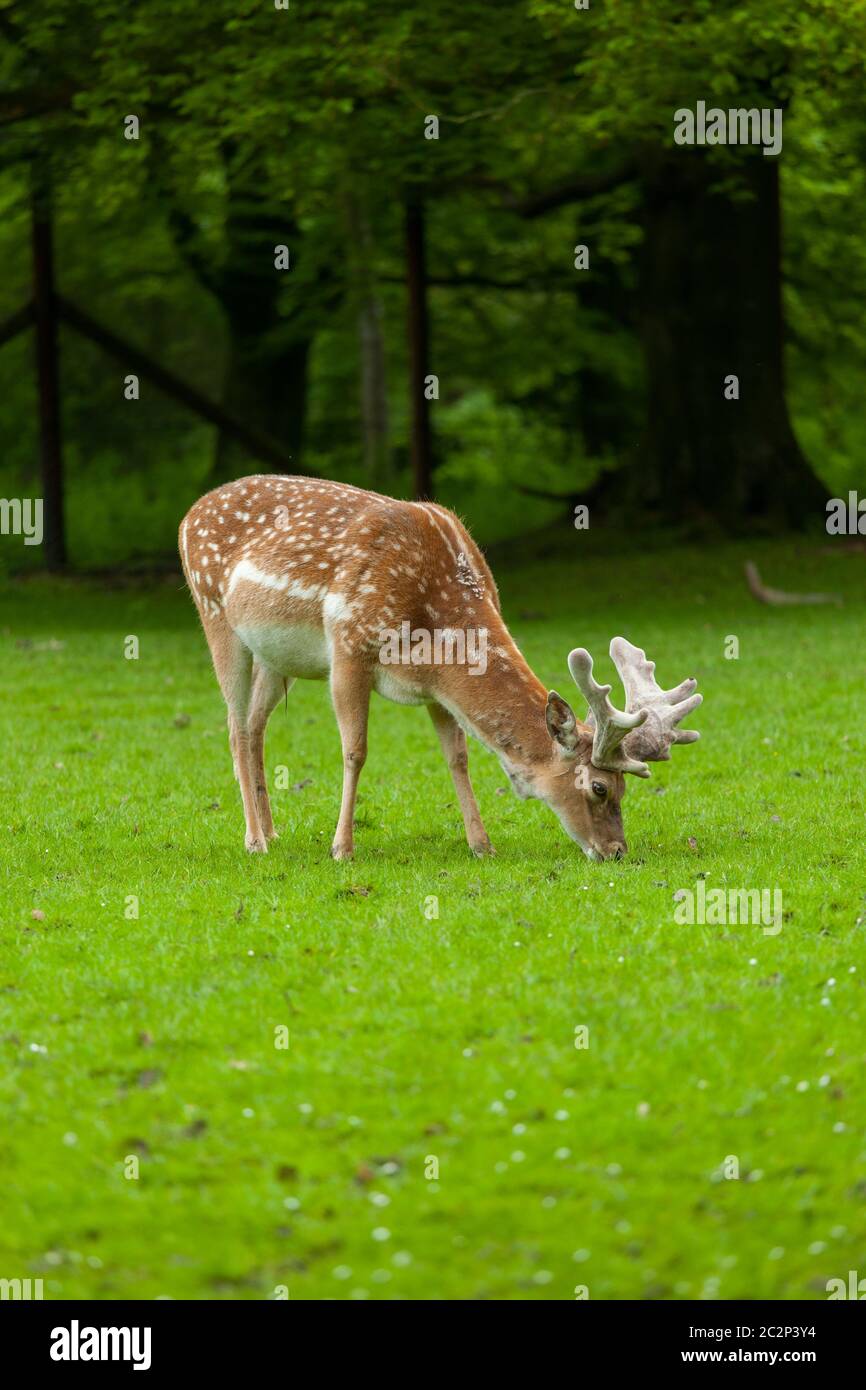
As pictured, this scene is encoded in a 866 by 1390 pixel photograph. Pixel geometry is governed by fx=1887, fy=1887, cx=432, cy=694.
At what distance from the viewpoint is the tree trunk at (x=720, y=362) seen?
22125mm

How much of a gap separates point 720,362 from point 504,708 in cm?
1439

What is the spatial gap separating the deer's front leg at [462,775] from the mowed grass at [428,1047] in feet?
0.47

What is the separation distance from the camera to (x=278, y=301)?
27750 millimetres

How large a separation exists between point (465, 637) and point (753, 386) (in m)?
14.2

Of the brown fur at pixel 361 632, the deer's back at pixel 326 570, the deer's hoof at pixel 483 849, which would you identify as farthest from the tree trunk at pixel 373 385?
the deer's hoof at pixel 483 849

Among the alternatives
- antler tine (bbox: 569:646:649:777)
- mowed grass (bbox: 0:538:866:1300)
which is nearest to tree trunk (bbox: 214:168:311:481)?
mowed grass (bbox: 0:538:866:1300)

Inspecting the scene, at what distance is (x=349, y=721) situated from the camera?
30.1ft

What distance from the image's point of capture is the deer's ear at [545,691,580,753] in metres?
8.55

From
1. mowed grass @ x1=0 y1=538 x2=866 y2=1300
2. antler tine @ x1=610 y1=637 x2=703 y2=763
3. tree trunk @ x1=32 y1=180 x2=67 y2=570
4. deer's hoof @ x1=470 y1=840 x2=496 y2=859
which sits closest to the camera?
mowed grass @ x1=0 y1=538 x2=866 y2=1300

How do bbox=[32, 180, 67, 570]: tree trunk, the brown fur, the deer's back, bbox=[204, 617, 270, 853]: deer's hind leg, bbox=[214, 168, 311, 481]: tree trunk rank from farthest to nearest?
bbox=[214, 168, 311, 481]: tree trunk < bbox=[32, 180, 67, 570]: tree trunk < bbox=[204, 617, 270, 853]: deer's hind leg < the deer's back < the brown fur

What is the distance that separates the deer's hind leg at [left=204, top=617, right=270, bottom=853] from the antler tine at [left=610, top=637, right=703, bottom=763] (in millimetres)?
2012

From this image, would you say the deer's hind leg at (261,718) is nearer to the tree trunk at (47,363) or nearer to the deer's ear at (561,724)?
the deer's ear at (561,724)

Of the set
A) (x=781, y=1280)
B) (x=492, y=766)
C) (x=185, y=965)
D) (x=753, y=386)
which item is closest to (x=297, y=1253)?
(x=781, y=1280)

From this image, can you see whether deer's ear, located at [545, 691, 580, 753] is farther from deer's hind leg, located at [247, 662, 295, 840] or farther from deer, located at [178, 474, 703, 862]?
deer's hind leg, located at [247, 662, 295, 840]
